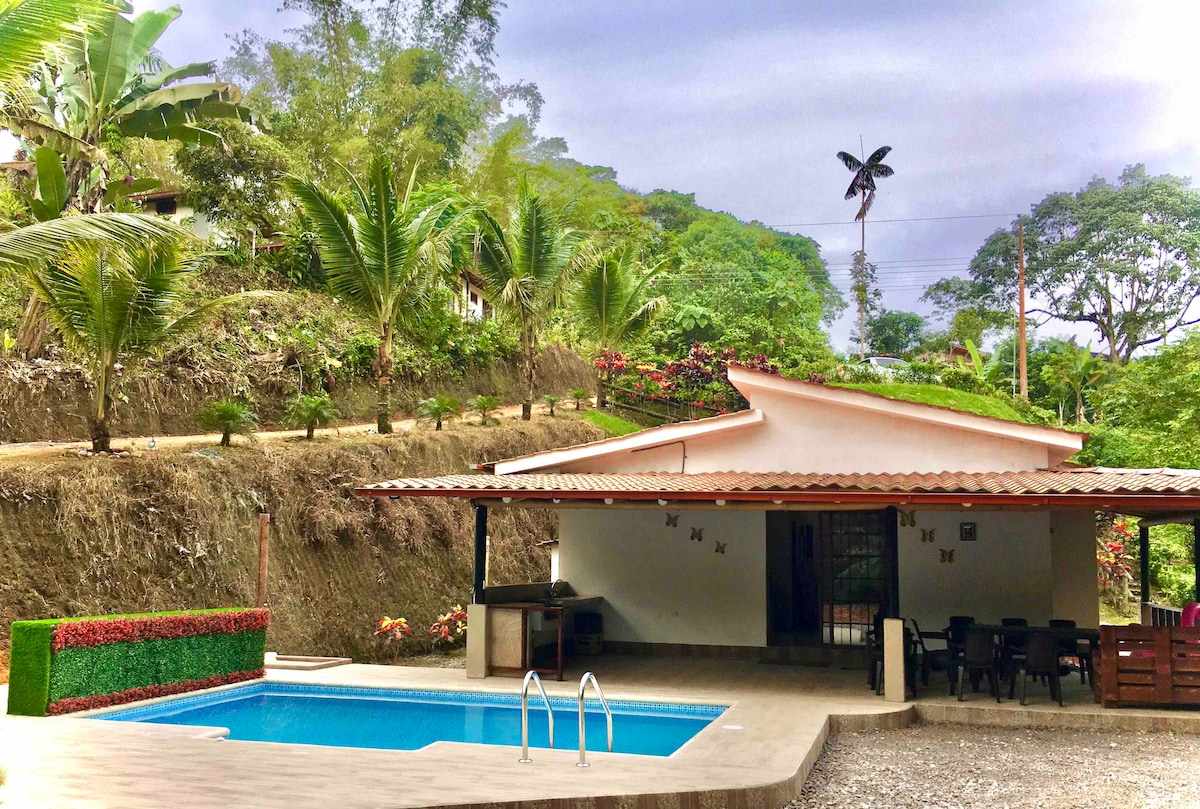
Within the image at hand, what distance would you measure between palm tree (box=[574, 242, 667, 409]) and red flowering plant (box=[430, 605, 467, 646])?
10.1 metres

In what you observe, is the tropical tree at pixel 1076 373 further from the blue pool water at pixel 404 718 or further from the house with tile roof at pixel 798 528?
the blue pool water at pixel 404 718

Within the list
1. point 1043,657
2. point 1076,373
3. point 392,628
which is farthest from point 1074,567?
point 1076,373

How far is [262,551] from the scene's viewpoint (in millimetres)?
13836

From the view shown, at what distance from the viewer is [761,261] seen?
5828 centimetres

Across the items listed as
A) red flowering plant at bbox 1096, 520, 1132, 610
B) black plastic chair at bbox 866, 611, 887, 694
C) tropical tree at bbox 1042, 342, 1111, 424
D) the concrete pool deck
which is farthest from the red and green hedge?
tropical tree at bbox 1042, 342, 1111, 424

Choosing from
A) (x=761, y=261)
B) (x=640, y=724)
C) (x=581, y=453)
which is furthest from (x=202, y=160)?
(x=761, y=261)

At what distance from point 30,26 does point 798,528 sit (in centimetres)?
1114

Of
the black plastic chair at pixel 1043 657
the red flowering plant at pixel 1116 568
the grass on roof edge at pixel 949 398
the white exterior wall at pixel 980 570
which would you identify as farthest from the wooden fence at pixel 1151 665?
the grass on roof edge at pixel 949 398

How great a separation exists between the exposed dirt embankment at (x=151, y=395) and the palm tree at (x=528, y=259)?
3.19 m

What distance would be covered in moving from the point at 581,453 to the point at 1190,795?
27.6ft

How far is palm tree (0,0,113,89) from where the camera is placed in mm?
8664

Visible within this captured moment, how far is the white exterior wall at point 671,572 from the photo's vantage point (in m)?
14.7

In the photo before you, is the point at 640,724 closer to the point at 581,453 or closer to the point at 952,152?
the point at 581,453

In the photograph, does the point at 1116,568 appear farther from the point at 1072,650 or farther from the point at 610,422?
the point at 610,422
